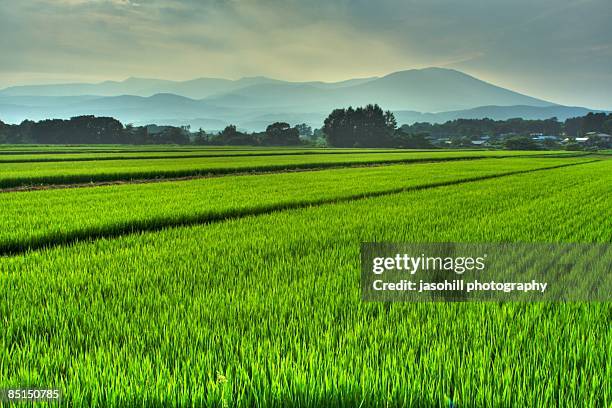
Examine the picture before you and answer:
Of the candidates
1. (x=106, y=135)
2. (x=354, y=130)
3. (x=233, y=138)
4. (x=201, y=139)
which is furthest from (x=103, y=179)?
(x=354, y=130)

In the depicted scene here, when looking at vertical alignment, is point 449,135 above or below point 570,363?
above

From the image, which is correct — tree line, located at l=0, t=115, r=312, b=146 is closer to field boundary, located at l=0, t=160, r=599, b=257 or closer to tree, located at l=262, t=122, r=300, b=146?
tree, located at l=262, t=122, r=300, b=146

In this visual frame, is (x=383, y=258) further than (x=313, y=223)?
No

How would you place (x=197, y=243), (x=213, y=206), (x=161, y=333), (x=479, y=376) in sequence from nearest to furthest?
(x=479, y=376) → (x=161, y=333) → (x=197, y=243) → (x=213, y=206)

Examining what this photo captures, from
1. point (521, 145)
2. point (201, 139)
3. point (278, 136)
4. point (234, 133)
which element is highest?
point (234, 133)

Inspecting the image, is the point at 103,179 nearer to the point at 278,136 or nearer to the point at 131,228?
the point at 131,228

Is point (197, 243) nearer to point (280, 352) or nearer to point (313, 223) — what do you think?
point (313, 223)

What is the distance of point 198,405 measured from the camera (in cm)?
207

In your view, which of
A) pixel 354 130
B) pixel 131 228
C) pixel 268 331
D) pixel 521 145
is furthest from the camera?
pixel 354 130

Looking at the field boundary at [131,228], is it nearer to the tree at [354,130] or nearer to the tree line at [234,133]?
the tree line at [234,133]

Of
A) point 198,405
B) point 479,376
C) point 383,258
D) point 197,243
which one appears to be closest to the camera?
point 198,405

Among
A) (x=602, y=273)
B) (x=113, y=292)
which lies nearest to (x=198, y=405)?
(x=113, y=292)

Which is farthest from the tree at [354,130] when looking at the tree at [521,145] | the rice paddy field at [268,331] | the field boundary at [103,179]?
the rice paddy field at [268,331]

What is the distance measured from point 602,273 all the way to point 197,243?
17.0 feet
